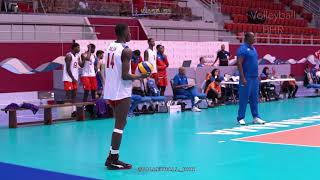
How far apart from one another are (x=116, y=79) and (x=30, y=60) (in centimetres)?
1162

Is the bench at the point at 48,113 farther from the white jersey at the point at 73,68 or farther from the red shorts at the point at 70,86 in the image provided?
the white jersey at the point at 73,68

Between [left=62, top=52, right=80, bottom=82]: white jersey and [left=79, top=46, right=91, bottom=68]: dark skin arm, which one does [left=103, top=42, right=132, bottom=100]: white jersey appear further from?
[left=79, top=46, right=91, bottom=68]: dark skin arm

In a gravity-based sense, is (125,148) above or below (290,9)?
below

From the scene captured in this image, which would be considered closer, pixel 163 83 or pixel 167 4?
pixel 163 83

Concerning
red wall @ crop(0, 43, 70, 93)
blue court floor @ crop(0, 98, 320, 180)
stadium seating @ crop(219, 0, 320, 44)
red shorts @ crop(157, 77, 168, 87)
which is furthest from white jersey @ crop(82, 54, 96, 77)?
stadium seating @ crop(219, 0, 320, 44)

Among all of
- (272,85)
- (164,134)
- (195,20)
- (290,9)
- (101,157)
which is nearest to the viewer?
(101,157)

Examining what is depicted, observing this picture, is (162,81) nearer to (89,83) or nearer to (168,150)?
(89,83)

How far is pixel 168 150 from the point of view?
847cm

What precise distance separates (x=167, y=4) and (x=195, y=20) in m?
1.60

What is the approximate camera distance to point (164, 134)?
411 inches

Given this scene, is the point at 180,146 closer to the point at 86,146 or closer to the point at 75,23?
the point at 86,146

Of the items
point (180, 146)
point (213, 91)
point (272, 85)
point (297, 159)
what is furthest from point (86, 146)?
point (272, 85)

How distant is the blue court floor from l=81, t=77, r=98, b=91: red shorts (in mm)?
1810

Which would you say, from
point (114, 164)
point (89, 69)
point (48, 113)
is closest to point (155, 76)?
point (89, 69)
